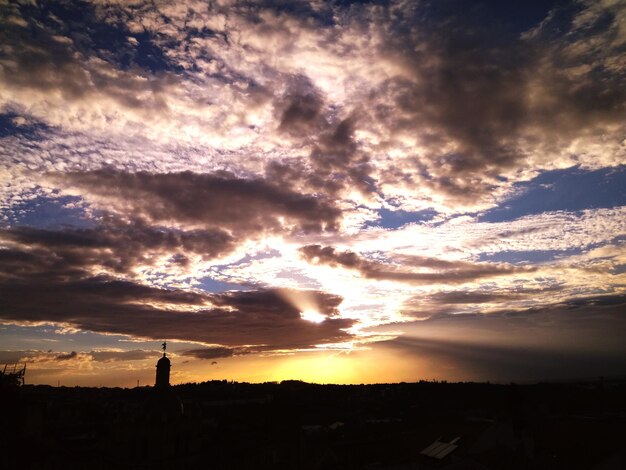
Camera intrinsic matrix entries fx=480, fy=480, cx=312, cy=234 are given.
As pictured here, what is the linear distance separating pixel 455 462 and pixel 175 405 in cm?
3327

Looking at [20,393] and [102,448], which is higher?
[20,393]

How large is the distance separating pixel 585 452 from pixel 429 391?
135387 mm

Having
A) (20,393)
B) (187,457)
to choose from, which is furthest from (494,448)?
(20,393)

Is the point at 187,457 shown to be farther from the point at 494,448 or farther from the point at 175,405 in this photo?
the point at 494,448

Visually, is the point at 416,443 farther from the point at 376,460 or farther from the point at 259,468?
the point at 259,468

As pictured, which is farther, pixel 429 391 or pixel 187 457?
pixel 429 391

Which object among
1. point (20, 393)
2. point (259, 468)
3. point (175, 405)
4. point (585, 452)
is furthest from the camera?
point (175, 405)

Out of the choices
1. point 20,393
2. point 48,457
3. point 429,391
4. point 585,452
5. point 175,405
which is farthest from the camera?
point 429,391

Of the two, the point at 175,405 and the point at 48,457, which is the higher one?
the point at 175,405

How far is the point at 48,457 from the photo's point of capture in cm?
3909

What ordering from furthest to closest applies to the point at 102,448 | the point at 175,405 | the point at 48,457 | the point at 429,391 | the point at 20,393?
the point at 429,391 → the point at 175,405 → the point at 102,448 → the point at 20,393 → the point at 48,457

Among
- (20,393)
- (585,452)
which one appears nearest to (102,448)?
(20,393)

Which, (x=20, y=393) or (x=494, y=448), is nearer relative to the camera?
(x=494, y=448)

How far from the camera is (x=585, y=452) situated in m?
35.2
